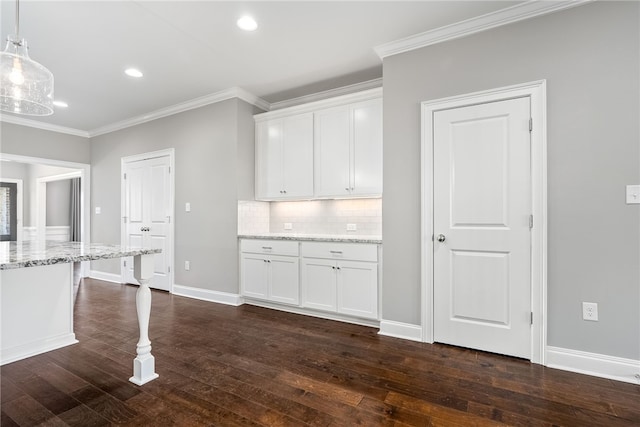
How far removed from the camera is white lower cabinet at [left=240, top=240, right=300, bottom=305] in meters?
3.50

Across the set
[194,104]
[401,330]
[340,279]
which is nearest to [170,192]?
[194,104]

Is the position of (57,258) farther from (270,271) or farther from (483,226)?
(483,226)

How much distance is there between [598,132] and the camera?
2133 millimetres

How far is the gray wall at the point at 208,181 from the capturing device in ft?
12.8

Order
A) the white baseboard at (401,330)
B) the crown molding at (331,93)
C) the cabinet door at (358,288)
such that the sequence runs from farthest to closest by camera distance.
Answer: the crown molding at (331,93)
the cabinet door at (358,288)
the white baseboard at (401,330)

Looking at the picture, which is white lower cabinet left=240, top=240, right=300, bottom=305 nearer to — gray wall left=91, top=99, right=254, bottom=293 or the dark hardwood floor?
gray wall left=91, top=99, right=254, bottom=293

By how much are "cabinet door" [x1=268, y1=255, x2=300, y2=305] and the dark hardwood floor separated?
63 cm

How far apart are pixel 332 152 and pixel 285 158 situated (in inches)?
26.7

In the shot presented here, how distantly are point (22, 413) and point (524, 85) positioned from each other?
12.9ft

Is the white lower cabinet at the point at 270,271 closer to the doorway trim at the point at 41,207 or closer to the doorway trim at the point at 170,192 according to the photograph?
the doorway trim at the point at 170,192

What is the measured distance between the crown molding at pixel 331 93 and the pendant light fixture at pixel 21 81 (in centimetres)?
260

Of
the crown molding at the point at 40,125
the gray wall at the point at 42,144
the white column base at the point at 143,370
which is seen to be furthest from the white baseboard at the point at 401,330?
the crown molding at the point at 40,125

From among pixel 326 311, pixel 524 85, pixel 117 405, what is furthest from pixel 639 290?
pixel 117 405

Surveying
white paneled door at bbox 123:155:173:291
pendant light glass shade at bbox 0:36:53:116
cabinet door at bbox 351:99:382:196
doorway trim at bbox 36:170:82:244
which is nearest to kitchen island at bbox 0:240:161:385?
pendant light glass shade at bbox 0:36:53:116
